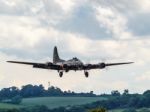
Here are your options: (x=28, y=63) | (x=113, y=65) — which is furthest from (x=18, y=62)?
(x=113, y=65)

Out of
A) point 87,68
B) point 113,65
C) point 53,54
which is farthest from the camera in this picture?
point 53,54

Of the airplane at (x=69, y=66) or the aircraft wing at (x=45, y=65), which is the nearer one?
the airplane at (x=69, y=66)

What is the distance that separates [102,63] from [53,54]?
42.5m

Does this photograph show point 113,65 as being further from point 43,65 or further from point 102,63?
point 43,65

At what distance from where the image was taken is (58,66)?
149000mm

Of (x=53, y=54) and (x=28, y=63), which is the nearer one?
(x=28, y=63)

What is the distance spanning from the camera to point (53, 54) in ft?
627

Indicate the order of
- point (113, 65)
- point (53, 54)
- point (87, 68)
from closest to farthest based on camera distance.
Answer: point (87, 68)
point (113, 65)
point (53, 54)

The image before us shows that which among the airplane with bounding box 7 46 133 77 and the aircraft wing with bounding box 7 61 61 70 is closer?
the airplane with bounding box 7 46 133 77

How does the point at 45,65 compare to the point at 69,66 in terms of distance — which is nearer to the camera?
the point at 69,66

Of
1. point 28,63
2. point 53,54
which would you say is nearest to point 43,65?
point 28,63

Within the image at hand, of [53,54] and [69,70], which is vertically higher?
[53,54]

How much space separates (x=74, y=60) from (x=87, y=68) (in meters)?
3.55

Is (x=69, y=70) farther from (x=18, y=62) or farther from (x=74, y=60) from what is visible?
(x=18, y=62)
